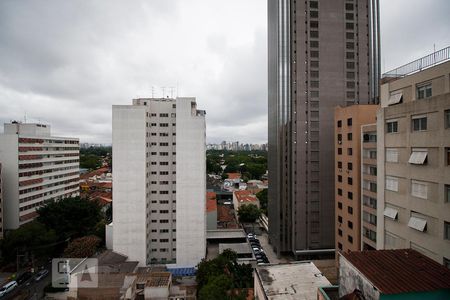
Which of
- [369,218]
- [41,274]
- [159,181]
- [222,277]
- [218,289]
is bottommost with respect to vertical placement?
[41,274]

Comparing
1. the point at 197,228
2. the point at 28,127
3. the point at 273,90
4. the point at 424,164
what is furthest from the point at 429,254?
the point at 28,127

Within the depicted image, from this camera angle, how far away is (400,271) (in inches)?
319

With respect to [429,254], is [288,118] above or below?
above

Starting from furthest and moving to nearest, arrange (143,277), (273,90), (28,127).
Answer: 1. (28,127)
2. (273,90)
3. (143,277)

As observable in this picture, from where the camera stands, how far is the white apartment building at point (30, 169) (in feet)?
123

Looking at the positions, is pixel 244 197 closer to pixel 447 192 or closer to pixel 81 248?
pixel 81 248

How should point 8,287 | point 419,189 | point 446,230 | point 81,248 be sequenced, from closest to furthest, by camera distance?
point 446,230 → point 419,189 → point 8,287 → point 81,248

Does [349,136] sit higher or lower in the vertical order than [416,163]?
higher

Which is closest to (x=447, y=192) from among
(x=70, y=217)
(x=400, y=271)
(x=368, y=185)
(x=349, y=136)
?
(x=400, y=271)

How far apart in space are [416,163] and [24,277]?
4018cm

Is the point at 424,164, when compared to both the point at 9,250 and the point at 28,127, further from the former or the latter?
the point at 28,127

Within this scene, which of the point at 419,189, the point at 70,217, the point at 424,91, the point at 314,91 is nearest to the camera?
the point at 419,189

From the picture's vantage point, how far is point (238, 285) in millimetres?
22141

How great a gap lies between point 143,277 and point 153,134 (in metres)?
17.9
